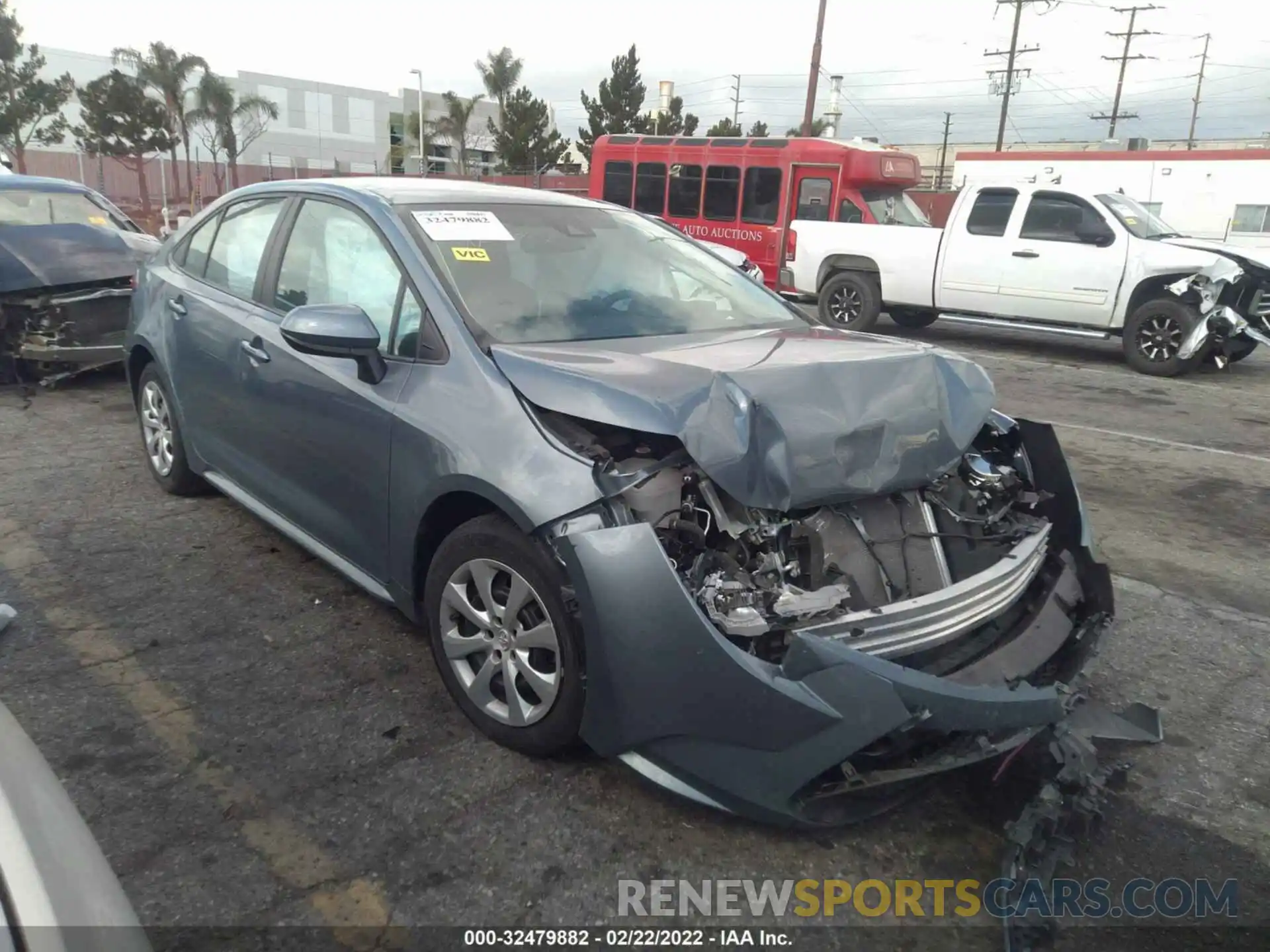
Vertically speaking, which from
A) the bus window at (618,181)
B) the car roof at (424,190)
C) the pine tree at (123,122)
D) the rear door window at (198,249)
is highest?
the pine tree at (123,122)

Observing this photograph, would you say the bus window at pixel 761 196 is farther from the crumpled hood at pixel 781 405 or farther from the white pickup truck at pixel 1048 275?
the crumpled hood at pixel 781 405

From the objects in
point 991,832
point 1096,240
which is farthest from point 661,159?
point 991,832

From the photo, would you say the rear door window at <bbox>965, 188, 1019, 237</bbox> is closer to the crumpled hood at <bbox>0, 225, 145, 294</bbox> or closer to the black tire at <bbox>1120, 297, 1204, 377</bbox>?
the black tire at <bbox>1120, 297, 1204, 377</bbox>

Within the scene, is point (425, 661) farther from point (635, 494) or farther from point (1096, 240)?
point (1096, 240)

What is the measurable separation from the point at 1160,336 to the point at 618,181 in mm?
11035

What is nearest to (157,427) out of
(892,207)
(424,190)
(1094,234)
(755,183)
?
(424,190)

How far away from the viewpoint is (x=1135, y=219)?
10.9 m

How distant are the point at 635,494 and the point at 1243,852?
195 cm

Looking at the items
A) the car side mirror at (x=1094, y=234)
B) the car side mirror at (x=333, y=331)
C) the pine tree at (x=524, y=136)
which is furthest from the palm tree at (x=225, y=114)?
the car side mirror at (x=333, y=331)

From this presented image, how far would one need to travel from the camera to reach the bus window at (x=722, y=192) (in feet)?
55.5

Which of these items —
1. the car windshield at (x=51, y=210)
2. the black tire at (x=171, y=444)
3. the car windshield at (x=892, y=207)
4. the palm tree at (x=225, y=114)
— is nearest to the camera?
the black tire at (x=171, y=444)

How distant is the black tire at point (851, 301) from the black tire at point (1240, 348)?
160 inches

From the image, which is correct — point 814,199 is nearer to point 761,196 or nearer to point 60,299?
point 761,196

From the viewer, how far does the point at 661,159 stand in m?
17.8
